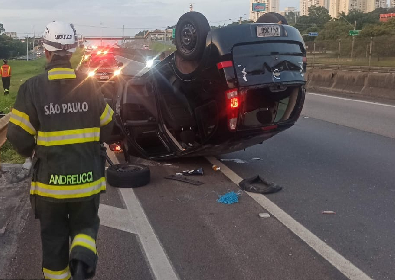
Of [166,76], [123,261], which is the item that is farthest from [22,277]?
[166,76]

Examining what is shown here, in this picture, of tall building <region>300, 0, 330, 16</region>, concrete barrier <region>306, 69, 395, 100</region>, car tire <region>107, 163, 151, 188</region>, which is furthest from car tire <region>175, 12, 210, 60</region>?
tall building <region>300, 0, 330, 16</region>

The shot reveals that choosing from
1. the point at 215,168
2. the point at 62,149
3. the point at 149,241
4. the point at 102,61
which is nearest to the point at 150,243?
the point at 149,241

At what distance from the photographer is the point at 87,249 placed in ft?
11.1

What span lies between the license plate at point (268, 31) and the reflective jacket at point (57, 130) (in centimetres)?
368

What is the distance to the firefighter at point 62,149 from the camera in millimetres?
3367

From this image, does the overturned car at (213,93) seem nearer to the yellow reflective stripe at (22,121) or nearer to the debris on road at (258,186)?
the debris on road at (258,186)

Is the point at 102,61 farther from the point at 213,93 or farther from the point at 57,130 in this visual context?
the point at 57,130

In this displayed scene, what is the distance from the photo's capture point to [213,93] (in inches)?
269

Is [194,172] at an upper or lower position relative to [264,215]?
upper

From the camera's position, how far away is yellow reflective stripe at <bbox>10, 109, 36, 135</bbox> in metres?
3.36

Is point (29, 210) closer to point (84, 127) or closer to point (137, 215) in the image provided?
point (137, 215)

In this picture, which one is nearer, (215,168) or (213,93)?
(213,93)

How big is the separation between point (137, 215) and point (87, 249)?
8.29 ft

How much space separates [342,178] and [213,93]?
225 cm
